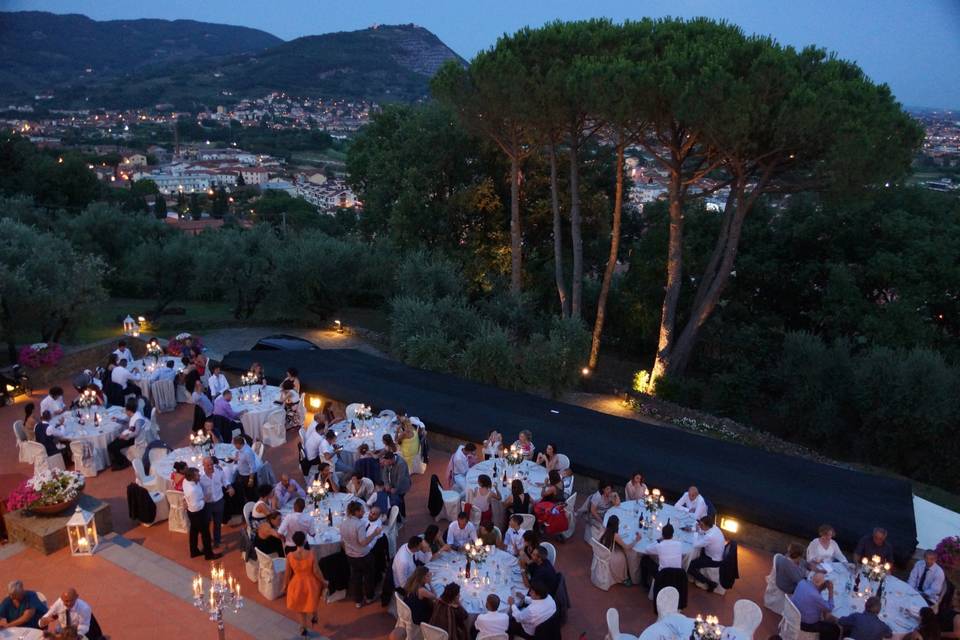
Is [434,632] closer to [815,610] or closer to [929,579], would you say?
[815,610]

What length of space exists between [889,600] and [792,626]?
3.71ft

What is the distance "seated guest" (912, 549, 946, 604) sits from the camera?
7660 millimetres

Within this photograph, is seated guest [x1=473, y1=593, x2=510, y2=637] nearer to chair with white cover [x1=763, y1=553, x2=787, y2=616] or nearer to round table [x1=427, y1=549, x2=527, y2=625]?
round table [x1=427, y1=549, x2=527, y2=625]

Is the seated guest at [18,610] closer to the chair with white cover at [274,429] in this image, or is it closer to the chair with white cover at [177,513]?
the chair with white cover at [177,513]

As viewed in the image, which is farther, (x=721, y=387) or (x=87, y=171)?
(x=87, y=171)

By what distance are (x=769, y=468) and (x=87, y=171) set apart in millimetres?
43682

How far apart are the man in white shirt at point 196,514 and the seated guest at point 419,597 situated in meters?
3.24

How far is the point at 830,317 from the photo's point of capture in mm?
21859

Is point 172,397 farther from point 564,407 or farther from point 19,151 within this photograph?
point 19,151

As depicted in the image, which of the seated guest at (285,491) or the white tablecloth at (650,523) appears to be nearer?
the white tablecloth at (650,523)

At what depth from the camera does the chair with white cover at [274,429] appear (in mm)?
12703

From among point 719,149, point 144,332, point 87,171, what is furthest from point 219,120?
point 719,149

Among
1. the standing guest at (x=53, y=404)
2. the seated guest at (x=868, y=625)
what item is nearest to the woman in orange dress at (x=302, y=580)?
the seated guest at (x=868, y=625)

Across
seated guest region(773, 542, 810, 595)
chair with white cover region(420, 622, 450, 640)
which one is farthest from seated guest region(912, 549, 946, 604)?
chair with white cover region(420, 622, 450, 640)
